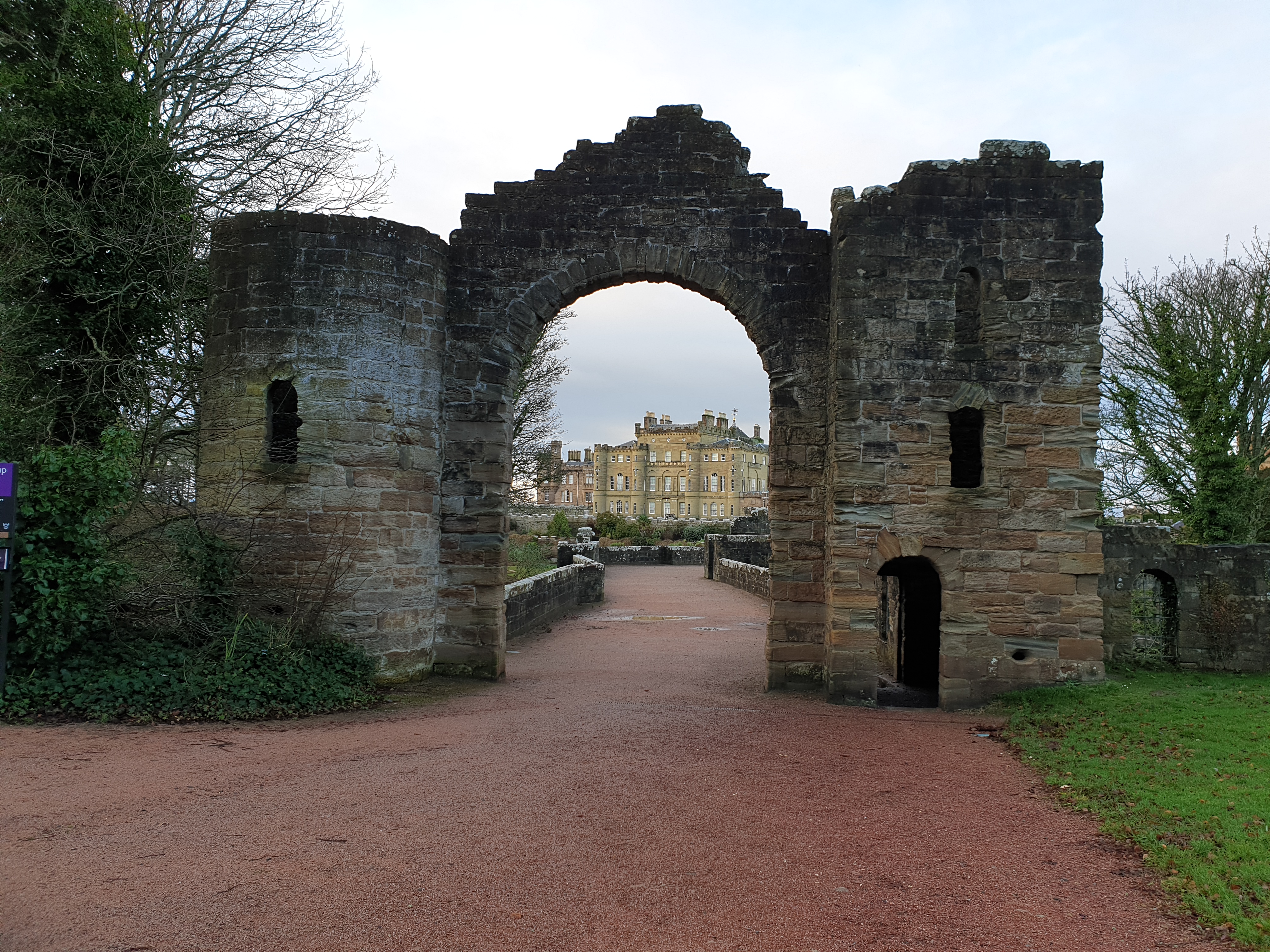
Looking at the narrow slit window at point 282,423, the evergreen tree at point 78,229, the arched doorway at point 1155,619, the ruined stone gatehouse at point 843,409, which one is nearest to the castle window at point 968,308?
the ruined stone gatehouse at point 843,409

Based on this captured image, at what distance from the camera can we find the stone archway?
9617 mm

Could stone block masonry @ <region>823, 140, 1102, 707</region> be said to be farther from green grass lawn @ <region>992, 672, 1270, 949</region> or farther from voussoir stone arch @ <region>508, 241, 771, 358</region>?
voussoir stone arch @ <region>508, 241, 771, 358</region>

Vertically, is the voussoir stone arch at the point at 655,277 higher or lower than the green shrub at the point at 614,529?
higher

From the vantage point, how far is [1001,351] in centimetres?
A: 895

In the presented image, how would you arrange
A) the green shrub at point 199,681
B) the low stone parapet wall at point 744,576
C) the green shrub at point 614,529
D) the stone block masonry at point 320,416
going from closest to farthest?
the green shrub at point 199,681 < the stone block masonry at point 320,416 < the low stone parapet wall at point 744,576 < the green shrub at point 614,529

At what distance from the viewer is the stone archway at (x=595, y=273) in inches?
379

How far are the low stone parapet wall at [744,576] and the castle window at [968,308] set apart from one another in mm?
10680

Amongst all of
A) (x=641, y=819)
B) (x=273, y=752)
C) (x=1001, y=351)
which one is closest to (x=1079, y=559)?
(x=1001, y=351)

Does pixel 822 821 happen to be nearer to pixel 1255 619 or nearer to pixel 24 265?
pixel 1255 619

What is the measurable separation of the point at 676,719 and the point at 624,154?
631cm

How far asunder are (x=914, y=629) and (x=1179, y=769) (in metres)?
5.59

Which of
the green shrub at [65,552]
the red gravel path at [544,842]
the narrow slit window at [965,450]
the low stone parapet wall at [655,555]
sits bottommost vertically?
the low stone parapet wall at [655,555]

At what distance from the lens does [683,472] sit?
78062mm

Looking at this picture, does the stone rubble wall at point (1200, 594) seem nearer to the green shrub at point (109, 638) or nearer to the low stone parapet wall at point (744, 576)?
the green shrub at point (109, 638)
